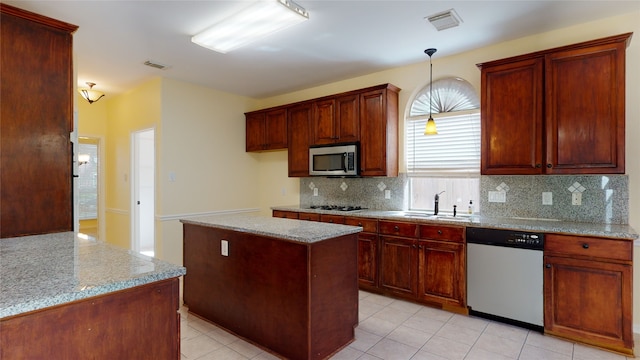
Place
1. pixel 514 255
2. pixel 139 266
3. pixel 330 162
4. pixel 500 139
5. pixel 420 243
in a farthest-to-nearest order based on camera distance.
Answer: pixel 330 162
pixel 420 243
pixel 500 139
pixel 514 255
pixel 139 266

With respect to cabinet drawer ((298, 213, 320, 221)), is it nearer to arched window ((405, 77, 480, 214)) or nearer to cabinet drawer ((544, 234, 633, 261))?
arched window ((405, 77, 480, 214))

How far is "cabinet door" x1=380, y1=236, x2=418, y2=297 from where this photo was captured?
3.31 meters

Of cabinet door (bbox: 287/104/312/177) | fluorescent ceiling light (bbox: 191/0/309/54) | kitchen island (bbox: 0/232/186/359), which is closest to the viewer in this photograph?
kitchen island (bbox: 0/232/186/359)

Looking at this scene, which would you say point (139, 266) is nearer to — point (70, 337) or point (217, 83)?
point (70, 337)

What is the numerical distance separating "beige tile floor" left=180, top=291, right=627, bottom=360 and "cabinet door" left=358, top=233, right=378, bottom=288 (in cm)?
54

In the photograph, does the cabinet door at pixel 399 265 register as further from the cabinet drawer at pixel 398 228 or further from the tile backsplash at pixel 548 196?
the tile backsplash at pixel 548 196

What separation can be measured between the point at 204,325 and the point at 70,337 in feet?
6.29

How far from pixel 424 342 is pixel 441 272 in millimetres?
768

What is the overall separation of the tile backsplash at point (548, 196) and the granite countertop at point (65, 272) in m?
3.03

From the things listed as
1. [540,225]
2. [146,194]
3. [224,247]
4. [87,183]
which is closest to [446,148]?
[540,225]

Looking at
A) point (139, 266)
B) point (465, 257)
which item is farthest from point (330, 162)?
point (139, 266)

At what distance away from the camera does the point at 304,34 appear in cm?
299

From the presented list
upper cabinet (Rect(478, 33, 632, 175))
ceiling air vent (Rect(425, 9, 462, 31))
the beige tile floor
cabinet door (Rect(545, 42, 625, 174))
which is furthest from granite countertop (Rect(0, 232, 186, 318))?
cabinet door (Rect(545, 42, 625, 174))

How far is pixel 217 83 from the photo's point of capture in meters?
4.59
